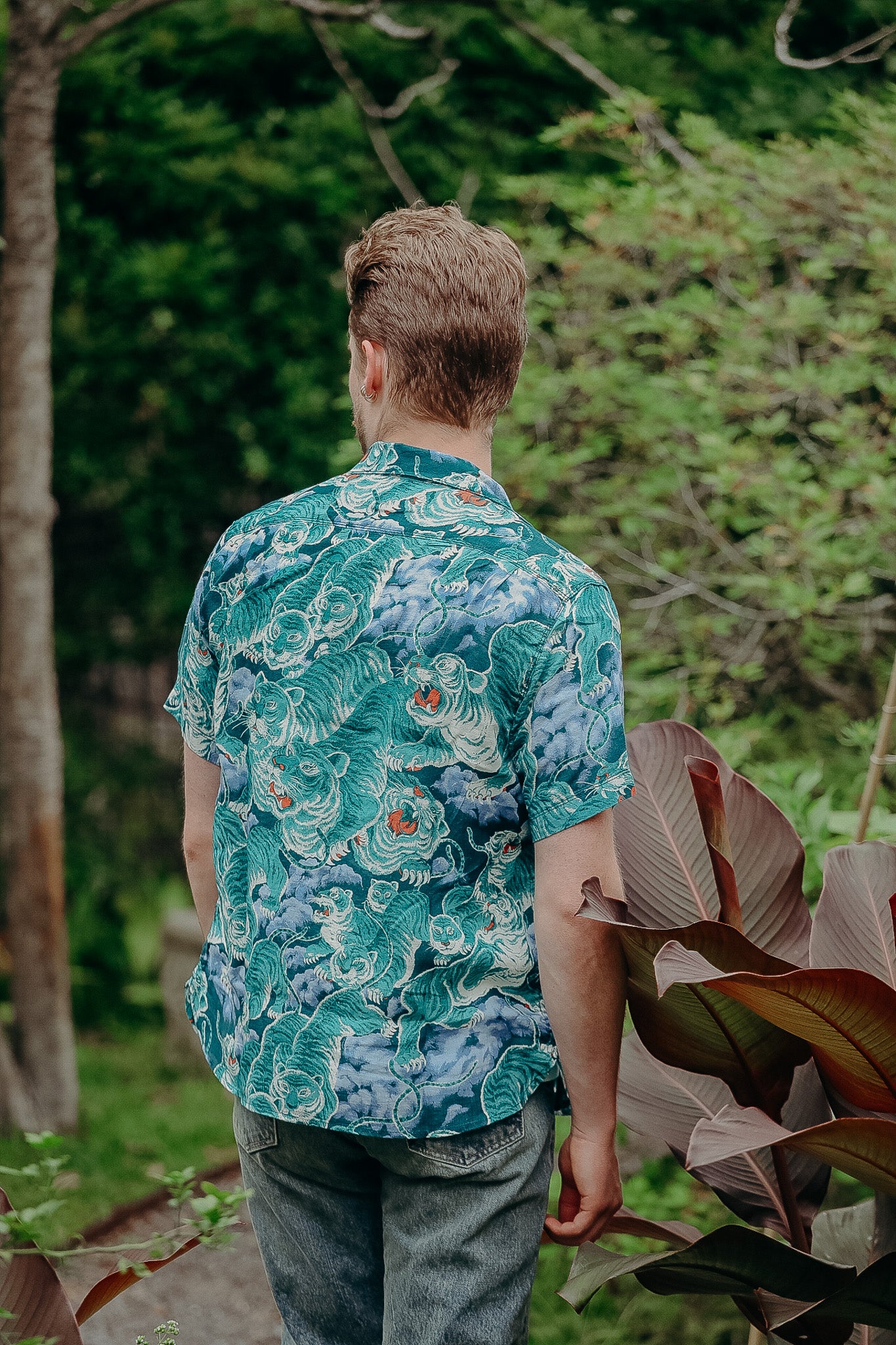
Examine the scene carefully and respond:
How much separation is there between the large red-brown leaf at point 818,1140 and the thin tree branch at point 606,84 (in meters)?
2.75

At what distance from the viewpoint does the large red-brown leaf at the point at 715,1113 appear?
5.62 ft

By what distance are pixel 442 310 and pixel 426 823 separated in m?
0.60

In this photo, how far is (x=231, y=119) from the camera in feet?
15.5

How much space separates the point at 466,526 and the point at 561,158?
3604mm

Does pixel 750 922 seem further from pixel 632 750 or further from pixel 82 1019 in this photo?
pixel 82 1019

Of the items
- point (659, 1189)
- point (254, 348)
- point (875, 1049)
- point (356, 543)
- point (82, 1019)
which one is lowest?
point (82, 1019)

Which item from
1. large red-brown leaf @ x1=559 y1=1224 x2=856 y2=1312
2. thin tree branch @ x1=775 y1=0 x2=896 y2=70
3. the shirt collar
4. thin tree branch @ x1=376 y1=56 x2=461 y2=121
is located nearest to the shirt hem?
large red-brown leaf @ x1=559 y1=1224 x2=856 y2=1312

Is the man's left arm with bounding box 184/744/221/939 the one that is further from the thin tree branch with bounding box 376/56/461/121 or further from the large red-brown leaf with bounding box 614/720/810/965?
the thin tree branch with bounding box 376/56/461/121

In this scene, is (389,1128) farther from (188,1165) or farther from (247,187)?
(247,187)

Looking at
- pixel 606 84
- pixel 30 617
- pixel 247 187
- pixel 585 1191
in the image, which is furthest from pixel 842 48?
pixel 585 1191

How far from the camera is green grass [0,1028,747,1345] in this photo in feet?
9.08

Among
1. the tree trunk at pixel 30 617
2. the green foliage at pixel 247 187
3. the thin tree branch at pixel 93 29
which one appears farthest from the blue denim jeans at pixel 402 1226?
the thin tree branch at pixel 93 29

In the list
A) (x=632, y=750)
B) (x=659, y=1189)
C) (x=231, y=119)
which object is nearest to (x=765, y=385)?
(x=632, y=750)

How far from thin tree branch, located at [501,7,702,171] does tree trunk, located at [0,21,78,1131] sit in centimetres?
163
